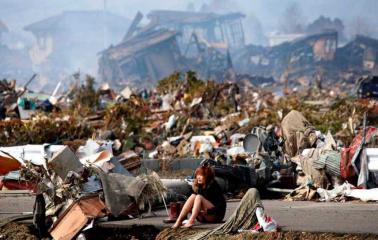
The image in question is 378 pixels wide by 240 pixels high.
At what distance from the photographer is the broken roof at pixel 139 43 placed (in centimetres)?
15325

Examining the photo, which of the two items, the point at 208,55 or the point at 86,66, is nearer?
the point at 208,55

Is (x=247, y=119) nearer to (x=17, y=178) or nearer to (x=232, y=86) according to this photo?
(x=232, y=86)

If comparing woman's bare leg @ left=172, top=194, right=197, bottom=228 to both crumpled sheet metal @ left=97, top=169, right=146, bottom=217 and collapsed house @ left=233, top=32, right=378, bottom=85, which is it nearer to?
crumpled sheet metal @ left=97, top=169, right=146, bottom=217

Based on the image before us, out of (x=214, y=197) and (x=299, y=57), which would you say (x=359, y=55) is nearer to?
(x=299, y=57)

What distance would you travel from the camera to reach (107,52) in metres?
159

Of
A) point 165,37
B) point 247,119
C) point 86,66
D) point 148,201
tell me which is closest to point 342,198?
point 148,201

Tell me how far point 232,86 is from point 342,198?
20.4 m

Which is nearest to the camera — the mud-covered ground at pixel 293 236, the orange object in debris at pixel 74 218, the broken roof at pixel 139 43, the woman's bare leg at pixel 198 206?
the mud-covered ground at pixel 293 236

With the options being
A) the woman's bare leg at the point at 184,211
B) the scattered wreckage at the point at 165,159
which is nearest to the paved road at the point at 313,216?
the woman's bare leg at the point at 184,211

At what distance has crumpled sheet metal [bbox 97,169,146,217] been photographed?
400 inches

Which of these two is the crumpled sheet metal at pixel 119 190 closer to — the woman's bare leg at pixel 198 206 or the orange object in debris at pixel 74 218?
the orange object in debris at pixel 74 218

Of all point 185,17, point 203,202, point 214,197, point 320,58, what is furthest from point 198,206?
point 185,17

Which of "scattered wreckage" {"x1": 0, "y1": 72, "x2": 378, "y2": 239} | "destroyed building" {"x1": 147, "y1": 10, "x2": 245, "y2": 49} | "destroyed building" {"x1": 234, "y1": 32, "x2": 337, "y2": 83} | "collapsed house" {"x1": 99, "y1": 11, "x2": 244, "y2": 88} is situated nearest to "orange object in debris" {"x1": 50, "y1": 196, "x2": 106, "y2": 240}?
"scattered wreckage" {"x1": 0, "y1": 72, "x2": 378, "y2": 239}

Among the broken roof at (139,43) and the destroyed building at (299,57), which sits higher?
the broken roof at (139,43)
